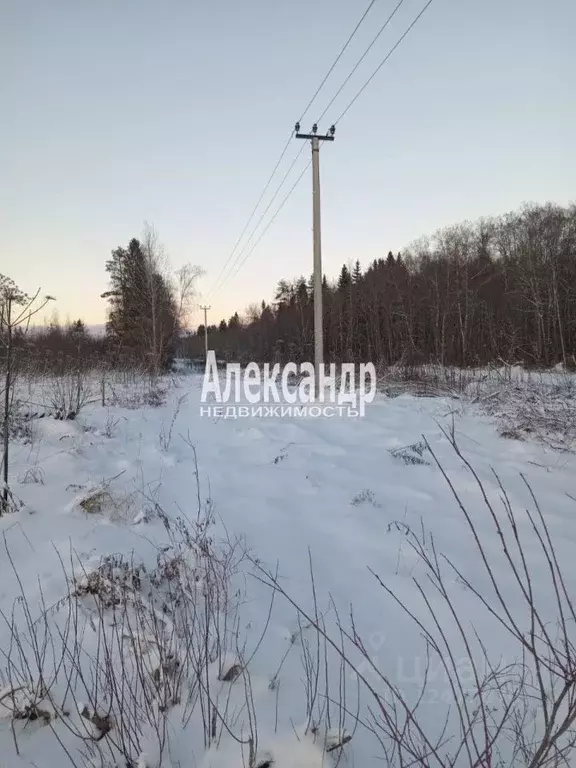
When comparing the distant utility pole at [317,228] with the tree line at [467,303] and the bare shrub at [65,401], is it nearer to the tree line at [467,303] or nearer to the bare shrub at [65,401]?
the bare shrub at [65,401]

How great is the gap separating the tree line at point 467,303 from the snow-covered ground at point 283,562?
39.0 ft

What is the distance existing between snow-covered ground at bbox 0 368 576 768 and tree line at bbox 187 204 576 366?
11.9 meters

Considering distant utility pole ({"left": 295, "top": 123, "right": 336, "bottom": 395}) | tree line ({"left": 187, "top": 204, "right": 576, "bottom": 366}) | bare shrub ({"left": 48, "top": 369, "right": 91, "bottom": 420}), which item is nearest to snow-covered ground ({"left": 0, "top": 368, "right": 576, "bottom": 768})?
bare shrub ({"left": 48, "top": 369, "right": 91, "bottom": 420})

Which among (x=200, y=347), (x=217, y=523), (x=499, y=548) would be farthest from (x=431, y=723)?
(x=200, y=347)

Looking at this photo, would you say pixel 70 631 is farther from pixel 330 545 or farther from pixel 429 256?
pixel 429 256

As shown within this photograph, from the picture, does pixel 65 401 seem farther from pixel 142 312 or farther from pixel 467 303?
pixel 467 303

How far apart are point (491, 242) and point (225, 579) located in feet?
105

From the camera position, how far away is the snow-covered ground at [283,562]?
1.48 m

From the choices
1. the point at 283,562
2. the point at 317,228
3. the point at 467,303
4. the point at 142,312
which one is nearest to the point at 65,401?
the point at 283,562

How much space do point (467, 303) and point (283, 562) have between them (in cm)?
2295

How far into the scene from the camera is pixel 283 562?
8.91ft

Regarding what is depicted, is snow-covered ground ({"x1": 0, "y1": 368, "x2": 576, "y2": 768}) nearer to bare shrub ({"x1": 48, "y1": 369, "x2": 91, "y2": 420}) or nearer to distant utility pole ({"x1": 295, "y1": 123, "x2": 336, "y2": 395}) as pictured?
bare shrub ({"x1": 48, "y1": 369, "x2": 91, "y2": 420})

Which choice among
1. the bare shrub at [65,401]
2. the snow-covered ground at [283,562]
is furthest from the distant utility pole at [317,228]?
the bare shrub at [65,401]

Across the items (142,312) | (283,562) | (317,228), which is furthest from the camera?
(142,312)
